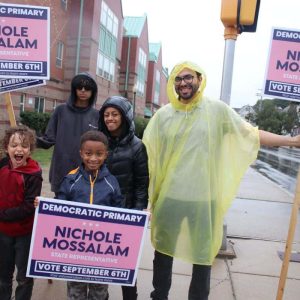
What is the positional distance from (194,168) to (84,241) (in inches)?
36.8

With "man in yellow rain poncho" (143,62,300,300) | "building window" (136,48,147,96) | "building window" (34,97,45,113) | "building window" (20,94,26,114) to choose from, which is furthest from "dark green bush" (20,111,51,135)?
"building window" (136,48,147,96)

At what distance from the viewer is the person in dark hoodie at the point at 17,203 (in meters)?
2.64

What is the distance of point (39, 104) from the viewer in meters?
21.3

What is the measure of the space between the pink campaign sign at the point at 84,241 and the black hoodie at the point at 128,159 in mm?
351

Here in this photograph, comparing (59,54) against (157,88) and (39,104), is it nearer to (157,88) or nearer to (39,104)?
(39,104)

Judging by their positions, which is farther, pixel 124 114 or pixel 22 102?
pixel 22 102

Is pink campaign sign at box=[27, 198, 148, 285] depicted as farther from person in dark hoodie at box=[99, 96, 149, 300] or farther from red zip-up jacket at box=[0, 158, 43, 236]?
person in dark hoodie at box=[99, 96, 149, 300]

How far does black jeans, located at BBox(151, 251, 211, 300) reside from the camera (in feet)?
9.72

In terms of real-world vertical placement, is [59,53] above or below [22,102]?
above

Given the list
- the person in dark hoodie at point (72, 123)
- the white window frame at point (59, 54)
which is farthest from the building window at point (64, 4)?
the person in dark hoodie at point (72, 123)

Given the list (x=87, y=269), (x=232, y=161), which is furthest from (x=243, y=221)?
(x=87, y=269)

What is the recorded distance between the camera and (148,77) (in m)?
50.9

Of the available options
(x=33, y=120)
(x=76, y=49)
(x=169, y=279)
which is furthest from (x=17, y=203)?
(x=76, y=49)

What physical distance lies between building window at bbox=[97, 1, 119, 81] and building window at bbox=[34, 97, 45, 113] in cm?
784
